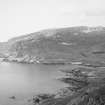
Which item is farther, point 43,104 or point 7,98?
point 7,98

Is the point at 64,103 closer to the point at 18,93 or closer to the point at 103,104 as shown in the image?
the point at 103,104

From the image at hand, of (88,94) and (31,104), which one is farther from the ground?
(88,94)

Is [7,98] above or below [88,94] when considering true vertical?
below

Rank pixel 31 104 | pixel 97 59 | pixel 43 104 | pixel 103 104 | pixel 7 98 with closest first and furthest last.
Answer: pixel 103 104, pixel 43 104, pixel 31 104, pixel 7 98, pixel 97 59

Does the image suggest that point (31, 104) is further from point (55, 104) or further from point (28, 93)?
point (28, 93)

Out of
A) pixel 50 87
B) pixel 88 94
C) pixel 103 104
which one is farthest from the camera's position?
pixel 50 87

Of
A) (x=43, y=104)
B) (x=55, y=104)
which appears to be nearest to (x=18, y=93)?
(x=43, y=104)

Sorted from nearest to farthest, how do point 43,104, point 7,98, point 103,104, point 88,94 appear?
point 103,104, point 88,94, point 43,104, point 7,98

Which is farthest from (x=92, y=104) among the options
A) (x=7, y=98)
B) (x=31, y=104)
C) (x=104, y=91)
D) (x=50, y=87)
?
(x=50, y=87)

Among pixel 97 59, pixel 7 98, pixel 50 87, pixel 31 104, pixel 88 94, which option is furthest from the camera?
pixel 97 59
